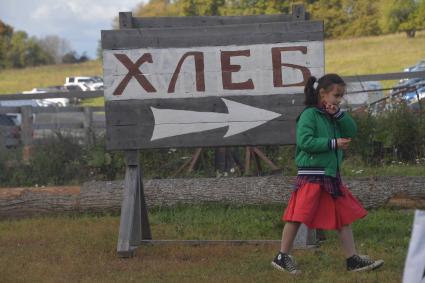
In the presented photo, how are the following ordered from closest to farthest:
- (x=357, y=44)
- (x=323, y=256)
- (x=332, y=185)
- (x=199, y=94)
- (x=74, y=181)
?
(x=332, y=185), (x=323, y=256), (x=199, y=94), (x=74, y=181), (x=357, y=44)

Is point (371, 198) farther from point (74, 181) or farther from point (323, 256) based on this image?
point (74, 181)

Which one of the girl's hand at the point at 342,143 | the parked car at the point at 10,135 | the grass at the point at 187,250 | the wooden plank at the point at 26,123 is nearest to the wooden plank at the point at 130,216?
the grass at the point at 187,250

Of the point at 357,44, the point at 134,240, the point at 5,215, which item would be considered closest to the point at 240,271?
the point at 134,240

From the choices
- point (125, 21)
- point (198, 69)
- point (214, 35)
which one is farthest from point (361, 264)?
point (125, 21)

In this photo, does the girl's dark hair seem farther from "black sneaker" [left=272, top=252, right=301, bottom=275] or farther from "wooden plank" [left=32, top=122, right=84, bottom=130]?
"wooden plank" [left=32, top=122, right=84, bottom=130]

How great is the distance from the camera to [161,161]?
38.0ft

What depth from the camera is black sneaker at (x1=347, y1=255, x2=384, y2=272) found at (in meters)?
6.09

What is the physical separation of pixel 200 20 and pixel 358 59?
41.8m

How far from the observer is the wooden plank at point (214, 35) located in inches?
283

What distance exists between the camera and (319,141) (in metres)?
6.05

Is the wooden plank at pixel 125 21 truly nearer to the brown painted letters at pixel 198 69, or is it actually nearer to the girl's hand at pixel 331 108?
the brown painted letters at pixel 198 69

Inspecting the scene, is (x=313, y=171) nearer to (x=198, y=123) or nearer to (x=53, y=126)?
(x=198, y=123)

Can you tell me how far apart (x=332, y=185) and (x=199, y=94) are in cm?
168

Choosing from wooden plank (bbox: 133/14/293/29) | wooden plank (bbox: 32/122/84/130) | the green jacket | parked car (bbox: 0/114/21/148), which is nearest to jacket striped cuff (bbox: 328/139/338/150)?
the green jacket
